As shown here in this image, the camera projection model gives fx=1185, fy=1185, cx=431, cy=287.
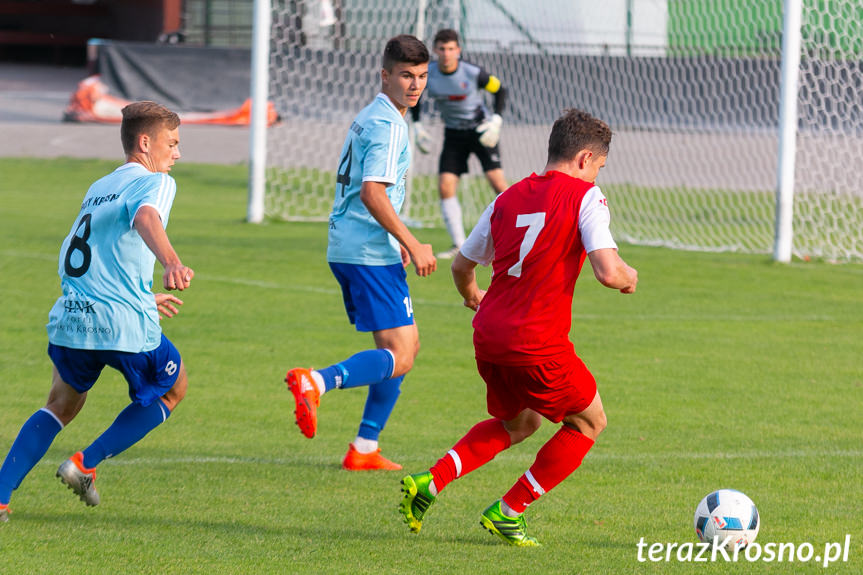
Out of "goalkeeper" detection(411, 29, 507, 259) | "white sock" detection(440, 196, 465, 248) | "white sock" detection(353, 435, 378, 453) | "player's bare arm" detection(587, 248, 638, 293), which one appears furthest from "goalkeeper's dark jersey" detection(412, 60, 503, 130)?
"player's bare arm" detection(587, 248, 638, 293)

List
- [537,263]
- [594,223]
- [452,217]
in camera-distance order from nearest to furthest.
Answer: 1. [594,223]
2. [537,263]
3. [452,217]

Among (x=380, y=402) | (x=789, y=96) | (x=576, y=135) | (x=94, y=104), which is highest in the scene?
→ (x=576, y=135)

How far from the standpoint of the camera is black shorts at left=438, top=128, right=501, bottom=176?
11.5m

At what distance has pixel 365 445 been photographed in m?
5.29

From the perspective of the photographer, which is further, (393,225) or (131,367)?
(393,225)

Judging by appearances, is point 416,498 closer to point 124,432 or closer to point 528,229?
point 528,229

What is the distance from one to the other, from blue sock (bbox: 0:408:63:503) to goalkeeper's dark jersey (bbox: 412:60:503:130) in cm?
768

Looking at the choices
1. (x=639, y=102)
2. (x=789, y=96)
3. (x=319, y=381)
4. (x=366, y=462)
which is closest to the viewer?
(x=319, y=381)

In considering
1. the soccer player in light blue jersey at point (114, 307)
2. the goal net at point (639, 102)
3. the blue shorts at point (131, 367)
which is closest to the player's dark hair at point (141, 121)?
the soccer player in light blue jersey at point (114, 307)

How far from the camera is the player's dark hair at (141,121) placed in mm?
4309

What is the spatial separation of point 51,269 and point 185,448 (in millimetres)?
5681

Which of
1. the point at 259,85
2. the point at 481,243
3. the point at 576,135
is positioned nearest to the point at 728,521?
the point at 481,243

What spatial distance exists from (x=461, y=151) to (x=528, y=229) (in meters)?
7.69

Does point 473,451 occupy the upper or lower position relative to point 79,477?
upper
